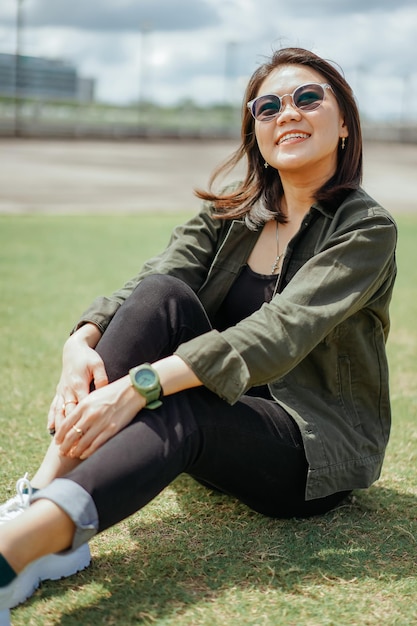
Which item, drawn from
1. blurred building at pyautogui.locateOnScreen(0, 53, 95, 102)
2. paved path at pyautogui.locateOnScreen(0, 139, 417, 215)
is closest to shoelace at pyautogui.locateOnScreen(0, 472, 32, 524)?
paved path at pyautogui.locateOnScreen(0, 139, 417, 215)

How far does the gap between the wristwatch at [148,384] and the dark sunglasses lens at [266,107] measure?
1.15 m

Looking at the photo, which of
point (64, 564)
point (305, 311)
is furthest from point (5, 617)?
point (305, 311)

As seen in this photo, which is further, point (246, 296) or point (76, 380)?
point (246, 296)

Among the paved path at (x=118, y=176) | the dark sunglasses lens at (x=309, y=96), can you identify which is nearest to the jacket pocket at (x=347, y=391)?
the dark sunglasses lens at (x=309, y=96)

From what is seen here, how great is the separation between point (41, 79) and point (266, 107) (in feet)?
169

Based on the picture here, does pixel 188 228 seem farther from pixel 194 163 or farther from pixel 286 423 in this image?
pixel 194 163

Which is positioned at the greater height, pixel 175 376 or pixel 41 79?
pixel 41 79

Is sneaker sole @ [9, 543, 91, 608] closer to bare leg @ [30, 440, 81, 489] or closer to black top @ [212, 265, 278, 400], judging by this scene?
bare leg @ [30, 440, 81, 489]

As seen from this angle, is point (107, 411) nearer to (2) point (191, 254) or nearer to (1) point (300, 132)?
(2) point (191, 254)

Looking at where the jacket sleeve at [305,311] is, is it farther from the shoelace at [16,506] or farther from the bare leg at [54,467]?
the shoelace at [16,506]

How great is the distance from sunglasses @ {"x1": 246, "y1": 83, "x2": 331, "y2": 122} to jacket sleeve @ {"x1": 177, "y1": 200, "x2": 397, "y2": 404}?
1.37 feet

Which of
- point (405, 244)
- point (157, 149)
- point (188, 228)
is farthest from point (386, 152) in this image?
point (188, 228)

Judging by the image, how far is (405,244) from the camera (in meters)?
12.6

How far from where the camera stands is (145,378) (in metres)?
2.29
